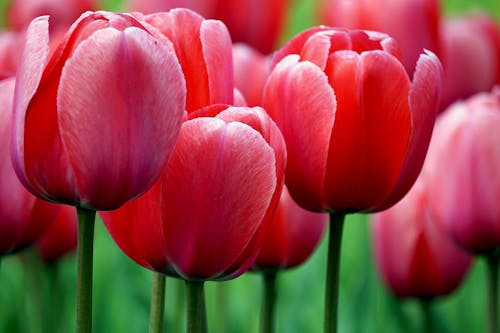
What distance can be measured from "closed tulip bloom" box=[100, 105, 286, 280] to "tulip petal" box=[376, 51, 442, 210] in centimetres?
11

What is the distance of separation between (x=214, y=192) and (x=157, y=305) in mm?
128

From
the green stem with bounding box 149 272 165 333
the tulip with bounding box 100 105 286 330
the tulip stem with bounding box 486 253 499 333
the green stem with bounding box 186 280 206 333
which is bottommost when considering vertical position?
the tulip stem with bounding box 486 253 499 333

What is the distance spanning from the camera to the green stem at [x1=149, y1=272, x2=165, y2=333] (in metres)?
0.74

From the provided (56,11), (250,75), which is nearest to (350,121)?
(250,75)

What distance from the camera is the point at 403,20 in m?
1.31

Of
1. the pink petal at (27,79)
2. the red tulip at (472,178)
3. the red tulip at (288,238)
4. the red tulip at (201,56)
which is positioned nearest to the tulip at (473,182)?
the red tulip at (472,178)

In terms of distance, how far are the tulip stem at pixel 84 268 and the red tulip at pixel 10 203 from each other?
17 centimetres

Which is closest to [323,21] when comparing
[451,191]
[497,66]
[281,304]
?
[497,66]

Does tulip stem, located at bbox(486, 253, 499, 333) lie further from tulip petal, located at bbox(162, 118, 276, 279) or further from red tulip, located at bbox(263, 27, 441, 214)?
tulip petal, located at bbox(162, 118, 276, 279)

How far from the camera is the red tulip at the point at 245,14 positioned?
131 cm

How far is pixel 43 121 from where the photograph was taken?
655 mm

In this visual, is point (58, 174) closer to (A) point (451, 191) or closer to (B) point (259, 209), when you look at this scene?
(B) point (259, 209)

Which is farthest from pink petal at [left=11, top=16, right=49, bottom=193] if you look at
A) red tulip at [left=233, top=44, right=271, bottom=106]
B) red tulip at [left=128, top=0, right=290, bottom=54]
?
red tulip at [left=128, top=0, right=290, bottom=54]

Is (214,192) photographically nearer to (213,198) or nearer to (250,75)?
(213,198)
